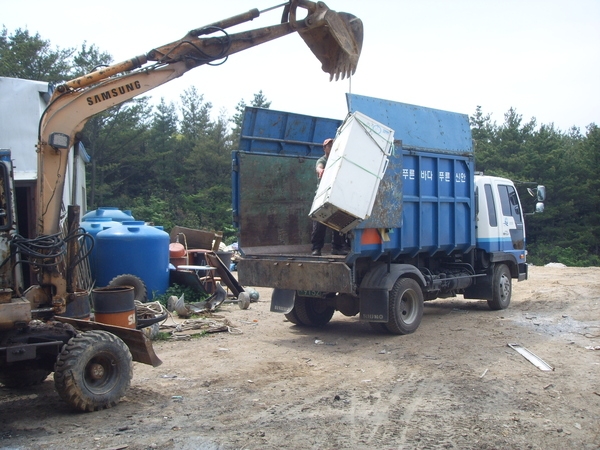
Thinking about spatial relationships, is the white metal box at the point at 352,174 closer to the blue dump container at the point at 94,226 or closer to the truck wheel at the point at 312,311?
the truck wheel at the point at 312,311

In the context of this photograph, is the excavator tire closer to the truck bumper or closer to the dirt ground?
the dirt ground

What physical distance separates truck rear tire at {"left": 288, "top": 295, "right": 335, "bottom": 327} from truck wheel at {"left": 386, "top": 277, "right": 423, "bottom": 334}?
48.4 inches

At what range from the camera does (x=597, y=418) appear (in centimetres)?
538

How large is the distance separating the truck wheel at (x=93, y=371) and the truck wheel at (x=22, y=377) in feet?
2.87

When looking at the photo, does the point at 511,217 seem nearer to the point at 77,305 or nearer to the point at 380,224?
the point at 380,224

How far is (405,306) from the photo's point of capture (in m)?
9.34

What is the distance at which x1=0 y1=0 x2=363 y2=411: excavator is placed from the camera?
17.8ft


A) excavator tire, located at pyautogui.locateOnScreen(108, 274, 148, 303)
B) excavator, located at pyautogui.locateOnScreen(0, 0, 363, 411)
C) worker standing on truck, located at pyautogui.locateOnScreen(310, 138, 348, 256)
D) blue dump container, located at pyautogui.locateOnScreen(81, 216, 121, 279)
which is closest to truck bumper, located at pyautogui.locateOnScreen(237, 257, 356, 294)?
worker standing on truck, located at pyautogui.locateOnScreen(310, 138, 348, 256)

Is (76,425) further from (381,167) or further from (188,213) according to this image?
(188,213)

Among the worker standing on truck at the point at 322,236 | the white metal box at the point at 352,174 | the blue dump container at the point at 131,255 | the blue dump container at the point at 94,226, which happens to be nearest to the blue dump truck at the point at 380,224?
the white metal box at the point at 352,174

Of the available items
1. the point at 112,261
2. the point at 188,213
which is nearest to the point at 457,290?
the point at 112,261

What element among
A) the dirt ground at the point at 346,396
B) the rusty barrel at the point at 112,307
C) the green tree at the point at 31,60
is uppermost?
the green tree at the point at 31,60

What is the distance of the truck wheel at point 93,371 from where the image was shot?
5441mm

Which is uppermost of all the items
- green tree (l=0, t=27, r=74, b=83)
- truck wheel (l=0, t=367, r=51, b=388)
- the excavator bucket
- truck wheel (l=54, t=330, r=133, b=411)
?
green tree (l=0, t=27, r=74, b=83)
